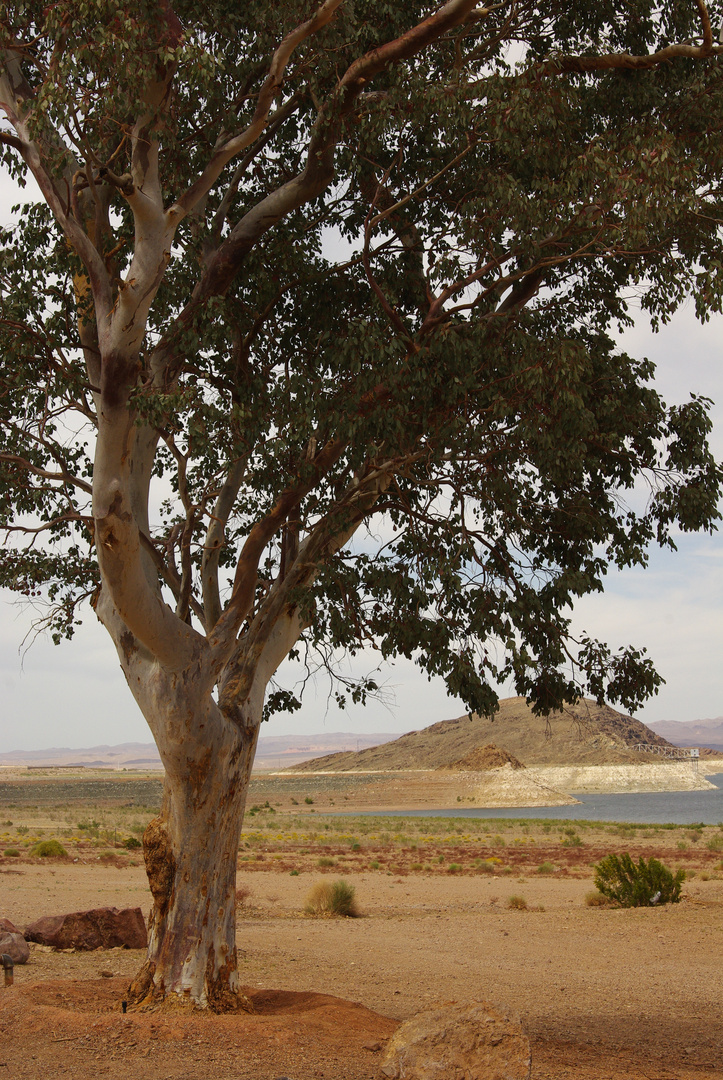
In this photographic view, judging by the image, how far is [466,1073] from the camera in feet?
16.6

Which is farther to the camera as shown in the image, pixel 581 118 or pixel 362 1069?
pixel 581 118

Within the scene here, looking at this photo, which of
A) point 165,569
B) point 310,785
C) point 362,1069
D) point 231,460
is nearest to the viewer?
point 362,1069

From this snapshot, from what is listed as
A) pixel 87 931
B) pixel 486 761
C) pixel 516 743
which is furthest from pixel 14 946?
pixel 516 743

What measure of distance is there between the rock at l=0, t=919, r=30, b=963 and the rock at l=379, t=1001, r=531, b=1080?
6.15 m

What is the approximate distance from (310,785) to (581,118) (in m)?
93.4

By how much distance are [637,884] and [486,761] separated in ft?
258

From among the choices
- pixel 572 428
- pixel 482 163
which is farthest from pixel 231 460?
pixel 482 163

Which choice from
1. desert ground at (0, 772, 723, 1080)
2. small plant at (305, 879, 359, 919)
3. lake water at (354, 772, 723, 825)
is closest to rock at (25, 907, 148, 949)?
desert ground at (0, 772, 723, 1080)

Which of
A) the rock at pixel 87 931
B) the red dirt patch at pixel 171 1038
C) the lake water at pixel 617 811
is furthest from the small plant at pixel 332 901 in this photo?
the lake water at pixel 617 811

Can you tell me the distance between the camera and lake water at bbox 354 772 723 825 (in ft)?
178

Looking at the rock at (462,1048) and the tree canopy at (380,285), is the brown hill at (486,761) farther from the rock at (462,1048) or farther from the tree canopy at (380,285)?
the rock at (462,1048)

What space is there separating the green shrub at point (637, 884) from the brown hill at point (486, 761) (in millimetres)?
75236

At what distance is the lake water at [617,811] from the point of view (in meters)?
54.1

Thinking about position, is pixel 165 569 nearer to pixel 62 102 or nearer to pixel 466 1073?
pixel 62 102
